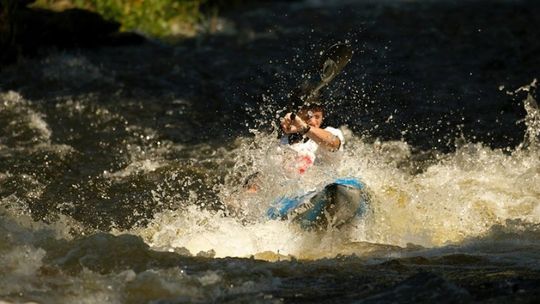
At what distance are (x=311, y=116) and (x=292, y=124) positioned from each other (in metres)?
0.25

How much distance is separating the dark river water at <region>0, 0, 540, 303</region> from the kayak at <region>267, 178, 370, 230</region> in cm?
9

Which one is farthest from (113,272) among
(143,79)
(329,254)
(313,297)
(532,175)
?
(143,79)

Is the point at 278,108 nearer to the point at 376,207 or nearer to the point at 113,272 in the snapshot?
the point at 376,207

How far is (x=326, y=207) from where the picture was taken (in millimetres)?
7434

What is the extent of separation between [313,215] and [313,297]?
1.65 metres

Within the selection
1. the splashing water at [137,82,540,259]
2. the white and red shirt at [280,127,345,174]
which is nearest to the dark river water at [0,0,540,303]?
the splashing water at [137,82,540,259]

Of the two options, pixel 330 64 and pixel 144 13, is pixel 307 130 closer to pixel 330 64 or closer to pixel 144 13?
pixel 330 64

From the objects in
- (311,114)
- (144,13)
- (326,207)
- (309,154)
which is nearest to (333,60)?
(311,114)

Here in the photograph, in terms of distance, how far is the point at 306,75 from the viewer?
1248 cm

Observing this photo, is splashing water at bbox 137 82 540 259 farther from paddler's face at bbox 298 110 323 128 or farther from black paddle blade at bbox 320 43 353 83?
black paddle blade at bbox 320 43 353 83

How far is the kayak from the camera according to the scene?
7.42 meters

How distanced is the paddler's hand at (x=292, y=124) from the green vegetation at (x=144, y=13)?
29.0ft

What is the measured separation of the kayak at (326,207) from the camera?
7.42 metres

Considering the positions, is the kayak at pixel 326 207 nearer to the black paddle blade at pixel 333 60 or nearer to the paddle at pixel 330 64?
the paddle at pixel 330 64
